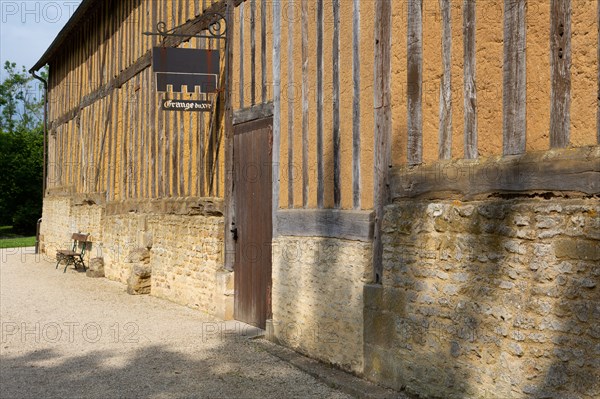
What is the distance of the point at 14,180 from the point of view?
1144 inches

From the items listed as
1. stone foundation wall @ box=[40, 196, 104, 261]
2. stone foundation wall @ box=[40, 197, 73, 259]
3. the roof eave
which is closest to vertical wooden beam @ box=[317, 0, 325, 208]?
stone foundation wall @ box=[40, 196, 104, 261]

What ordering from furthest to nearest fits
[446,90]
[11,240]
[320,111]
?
[11,240] < [320,111] < [446,90]

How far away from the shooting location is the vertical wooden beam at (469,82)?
13.6ft

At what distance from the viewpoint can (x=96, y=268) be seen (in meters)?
13.3

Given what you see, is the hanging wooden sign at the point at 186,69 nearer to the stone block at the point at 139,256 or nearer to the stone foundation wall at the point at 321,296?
the stone foundation wall at the point at 321,296

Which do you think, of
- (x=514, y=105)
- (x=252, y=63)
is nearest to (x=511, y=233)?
(x=514, y=105)

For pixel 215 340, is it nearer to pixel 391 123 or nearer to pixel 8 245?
pixel 391 123

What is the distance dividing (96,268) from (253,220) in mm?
6965

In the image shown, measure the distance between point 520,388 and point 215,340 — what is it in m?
3.90

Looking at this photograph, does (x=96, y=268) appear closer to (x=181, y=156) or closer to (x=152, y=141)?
(x=152, y=141)

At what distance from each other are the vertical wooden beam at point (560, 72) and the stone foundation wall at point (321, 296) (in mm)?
1943

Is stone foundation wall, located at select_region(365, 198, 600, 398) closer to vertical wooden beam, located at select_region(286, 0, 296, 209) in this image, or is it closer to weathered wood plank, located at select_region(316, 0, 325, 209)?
weathered wood plank, located at select_region(316, 0, 325, 209)

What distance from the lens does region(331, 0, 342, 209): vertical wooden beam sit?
5.61m

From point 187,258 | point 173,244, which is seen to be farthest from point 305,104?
point 173,244
